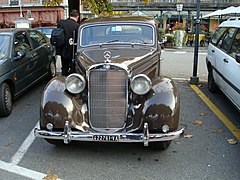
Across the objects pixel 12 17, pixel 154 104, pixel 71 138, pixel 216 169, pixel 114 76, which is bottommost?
pixel 216 169

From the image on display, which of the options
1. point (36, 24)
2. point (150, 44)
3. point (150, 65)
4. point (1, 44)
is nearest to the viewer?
point (150, 65)

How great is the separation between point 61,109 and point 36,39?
14.3 feet

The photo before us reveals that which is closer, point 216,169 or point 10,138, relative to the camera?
point 216,169

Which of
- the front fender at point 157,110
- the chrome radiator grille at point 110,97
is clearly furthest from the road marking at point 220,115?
the chrome radiator grille at point 110,97

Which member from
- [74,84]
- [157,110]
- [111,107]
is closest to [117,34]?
[74,84]

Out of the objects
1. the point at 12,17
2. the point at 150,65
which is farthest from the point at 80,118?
the point at 12,17

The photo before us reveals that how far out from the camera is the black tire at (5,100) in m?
5.39

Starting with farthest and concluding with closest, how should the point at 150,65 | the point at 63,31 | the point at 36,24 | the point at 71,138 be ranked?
1. the point at 36,24
2. the point at 63,31
3. the point at 150,65
4. the point at 71,138

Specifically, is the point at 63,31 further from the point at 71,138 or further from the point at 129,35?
the point at 71,138

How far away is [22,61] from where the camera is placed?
20.6ft

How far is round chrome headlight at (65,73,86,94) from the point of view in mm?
3828

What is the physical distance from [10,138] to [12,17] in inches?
1076

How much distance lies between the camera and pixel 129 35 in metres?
5.13

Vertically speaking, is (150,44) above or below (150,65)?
above
